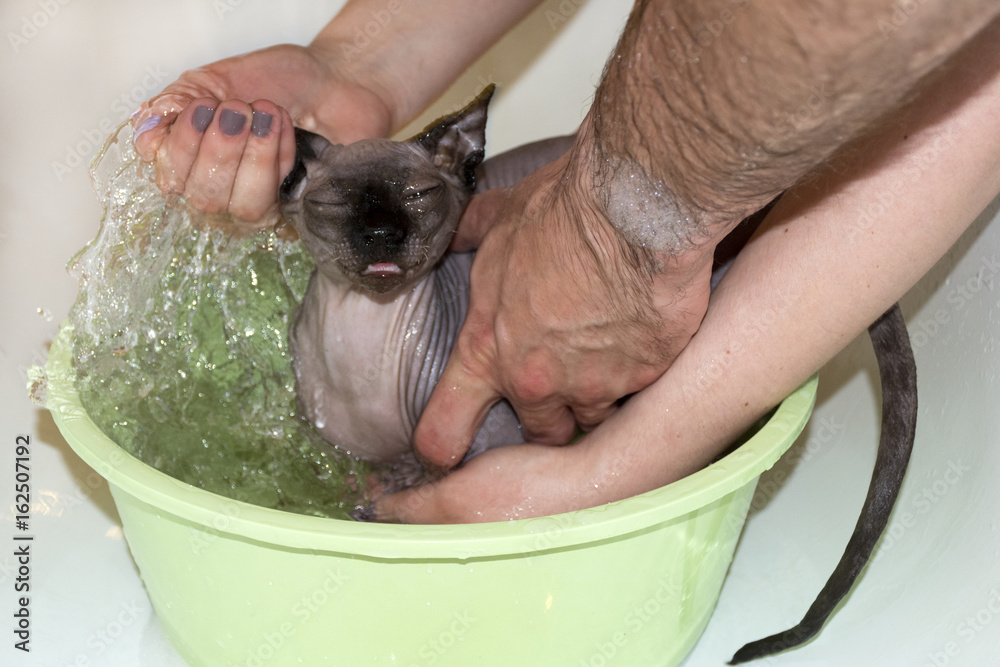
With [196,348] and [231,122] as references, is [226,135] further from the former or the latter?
[196,348]

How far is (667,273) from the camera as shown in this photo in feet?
2.06

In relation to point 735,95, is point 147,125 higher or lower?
lower

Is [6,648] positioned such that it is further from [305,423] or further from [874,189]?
[874,189]

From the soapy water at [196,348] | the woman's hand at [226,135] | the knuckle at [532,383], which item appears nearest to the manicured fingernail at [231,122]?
the woman's hand at [226,135]

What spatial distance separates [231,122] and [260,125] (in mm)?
26

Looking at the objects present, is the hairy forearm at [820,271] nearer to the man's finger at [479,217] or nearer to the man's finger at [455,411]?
the man's finger at [455,411]

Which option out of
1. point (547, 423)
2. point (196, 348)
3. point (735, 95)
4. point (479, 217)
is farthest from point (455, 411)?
point (735, 95)

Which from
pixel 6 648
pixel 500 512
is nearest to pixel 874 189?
pixel 500 512

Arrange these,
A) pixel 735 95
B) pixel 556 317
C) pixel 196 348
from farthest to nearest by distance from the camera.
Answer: pixel 196 348
pixel 556 317
pixel 735 95

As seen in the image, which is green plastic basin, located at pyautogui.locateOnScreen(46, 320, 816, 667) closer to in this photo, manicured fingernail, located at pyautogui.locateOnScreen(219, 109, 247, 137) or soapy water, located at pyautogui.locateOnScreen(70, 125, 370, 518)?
soapy water, located at pyautogui.locateOnScreen(70, 125, 370, 518)

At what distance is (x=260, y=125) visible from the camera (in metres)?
0.84

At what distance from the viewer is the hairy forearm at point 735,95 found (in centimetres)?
37

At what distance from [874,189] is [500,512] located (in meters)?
0.39

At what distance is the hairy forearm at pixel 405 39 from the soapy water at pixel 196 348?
0.81 feet
